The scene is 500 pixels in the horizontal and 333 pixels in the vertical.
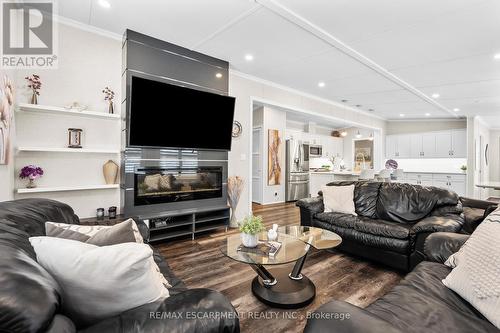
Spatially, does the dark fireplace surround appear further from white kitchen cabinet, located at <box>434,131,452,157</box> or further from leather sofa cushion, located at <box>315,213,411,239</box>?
white kitchen cabinet, located at <box>434,131,452,157</box>

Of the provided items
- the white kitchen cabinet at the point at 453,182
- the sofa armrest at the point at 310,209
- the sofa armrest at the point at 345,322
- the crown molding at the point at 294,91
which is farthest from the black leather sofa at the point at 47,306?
the white kitchen cabinet at the point at 453,182

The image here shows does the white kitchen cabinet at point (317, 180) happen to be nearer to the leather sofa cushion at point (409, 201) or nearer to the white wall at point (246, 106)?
the white wall at point (246, 106)

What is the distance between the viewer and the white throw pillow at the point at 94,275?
876mm

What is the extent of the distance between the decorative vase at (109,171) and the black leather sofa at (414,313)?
3024 millimetres

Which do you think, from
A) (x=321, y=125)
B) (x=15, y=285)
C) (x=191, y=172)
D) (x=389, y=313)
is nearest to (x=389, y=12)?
(x=389, y=313)

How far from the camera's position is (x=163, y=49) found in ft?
11.2

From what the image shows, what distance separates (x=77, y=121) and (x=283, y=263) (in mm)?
2905

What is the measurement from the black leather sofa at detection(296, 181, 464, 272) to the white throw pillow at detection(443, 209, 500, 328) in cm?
94

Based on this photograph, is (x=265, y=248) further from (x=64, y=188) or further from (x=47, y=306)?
(x=64, y=188)

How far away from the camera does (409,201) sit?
10.0 feet

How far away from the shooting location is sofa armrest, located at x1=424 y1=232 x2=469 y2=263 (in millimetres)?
1695

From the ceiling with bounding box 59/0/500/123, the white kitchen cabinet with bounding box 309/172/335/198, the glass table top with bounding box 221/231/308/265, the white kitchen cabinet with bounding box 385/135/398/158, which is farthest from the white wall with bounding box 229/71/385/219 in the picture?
the white kitchen cabinet with bounding box 385/135/398/158

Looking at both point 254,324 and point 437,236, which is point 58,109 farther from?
point 437,236

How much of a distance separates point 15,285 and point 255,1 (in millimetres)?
2772
